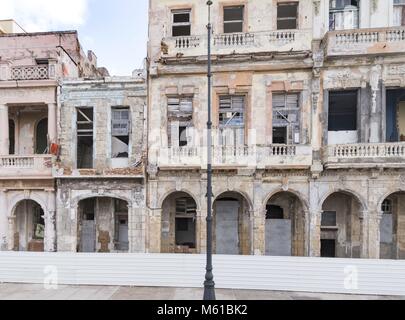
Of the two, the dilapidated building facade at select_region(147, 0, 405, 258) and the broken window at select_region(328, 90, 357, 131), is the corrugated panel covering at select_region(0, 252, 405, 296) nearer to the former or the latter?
the dilapidated building facade at select_region(147, 0, 405, 258)

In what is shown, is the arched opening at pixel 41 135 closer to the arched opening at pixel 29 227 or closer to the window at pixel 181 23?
the arched opening at pixel 29 227

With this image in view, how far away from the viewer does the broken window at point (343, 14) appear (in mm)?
13438

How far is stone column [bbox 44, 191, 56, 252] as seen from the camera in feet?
44.9

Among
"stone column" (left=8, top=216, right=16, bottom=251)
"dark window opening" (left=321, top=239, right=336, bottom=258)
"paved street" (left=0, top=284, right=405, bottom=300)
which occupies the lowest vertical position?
"paved street" (left=0, top=284, right=405, bottom=300)

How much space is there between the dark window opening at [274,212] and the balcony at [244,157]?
8.64ft

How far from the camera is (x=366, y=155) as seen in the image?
12016 millimetres

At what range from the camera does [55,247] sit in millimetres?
13734

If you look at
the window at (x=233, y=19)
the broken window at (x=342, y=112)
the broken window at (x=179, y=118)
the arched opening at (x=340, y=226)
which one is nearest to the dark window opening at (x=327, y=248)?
the arched opening at (x=340, y=226)

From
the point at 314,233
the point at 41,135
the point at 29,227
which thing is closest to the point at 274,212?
the point at 314,233

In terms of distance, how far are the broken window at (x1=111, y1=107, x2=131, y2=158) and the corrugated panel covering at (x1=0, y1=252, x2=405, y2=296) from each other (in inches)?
215

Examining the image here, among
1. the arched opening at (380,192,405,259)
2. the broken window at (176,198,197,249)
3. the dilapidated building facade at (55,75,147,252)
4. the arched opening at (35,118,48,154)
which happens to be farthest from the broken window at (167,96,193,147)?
the arched opening at (380,192,405,259)

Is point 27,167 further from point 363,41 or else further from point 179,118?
point 363,41

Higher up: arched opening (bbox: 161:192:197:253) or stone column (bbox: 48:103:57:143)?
stone column (bbox: 48:103:57:143)

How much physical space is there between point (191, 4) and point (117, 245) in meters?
13.1
